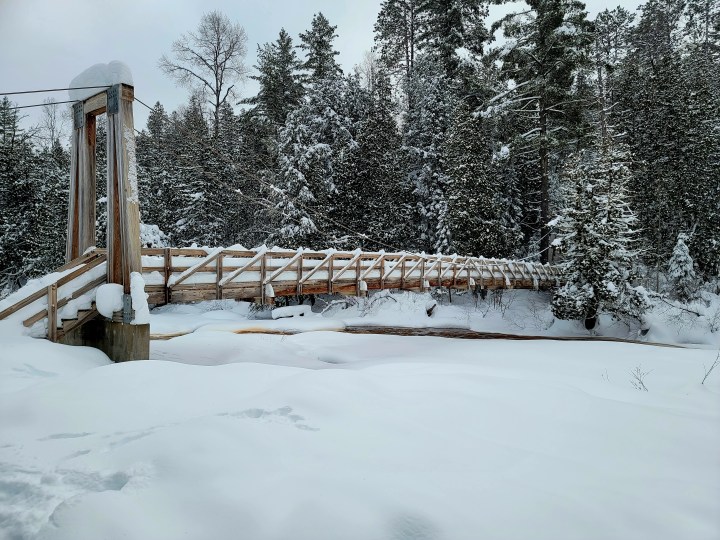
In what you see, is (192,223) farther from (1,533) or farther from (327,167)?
(1,533)

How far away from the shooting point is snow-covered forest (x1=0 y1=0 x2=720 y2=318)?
19266 millimetres

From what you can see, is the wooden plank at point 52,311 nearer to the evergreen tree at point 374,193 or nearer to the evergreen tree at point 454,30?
the evergreen tree at point 374,193

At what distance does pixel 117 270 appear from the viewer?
22.4ft

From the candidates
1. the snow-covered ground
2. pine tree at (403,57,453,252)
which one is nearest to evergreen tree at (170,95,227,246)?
pine tree at (403,57,453,252)

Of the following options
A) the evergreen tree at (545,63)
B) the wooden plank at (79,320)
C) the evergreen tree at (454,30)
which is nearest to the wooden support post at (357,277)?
the wooden plank at (79,320)

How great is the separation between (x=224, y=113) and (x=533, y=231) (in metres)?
24.7

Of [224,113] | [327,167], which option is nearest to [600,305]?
[327,167]

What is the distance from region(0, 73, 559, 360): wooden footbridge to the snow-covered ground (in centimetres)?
83

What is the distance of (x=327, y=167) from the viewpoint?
22562 mm

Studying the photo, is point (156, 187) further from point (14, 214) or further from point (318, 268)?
point (318, 268)

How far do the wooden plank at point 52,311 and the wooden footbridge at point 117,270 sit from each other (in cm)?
1

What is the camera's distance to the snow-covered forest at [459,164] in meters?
19.3

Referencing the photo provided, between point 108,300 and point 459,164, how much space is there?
19427mm

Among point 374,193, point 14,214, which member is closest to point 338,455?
point 374,193
